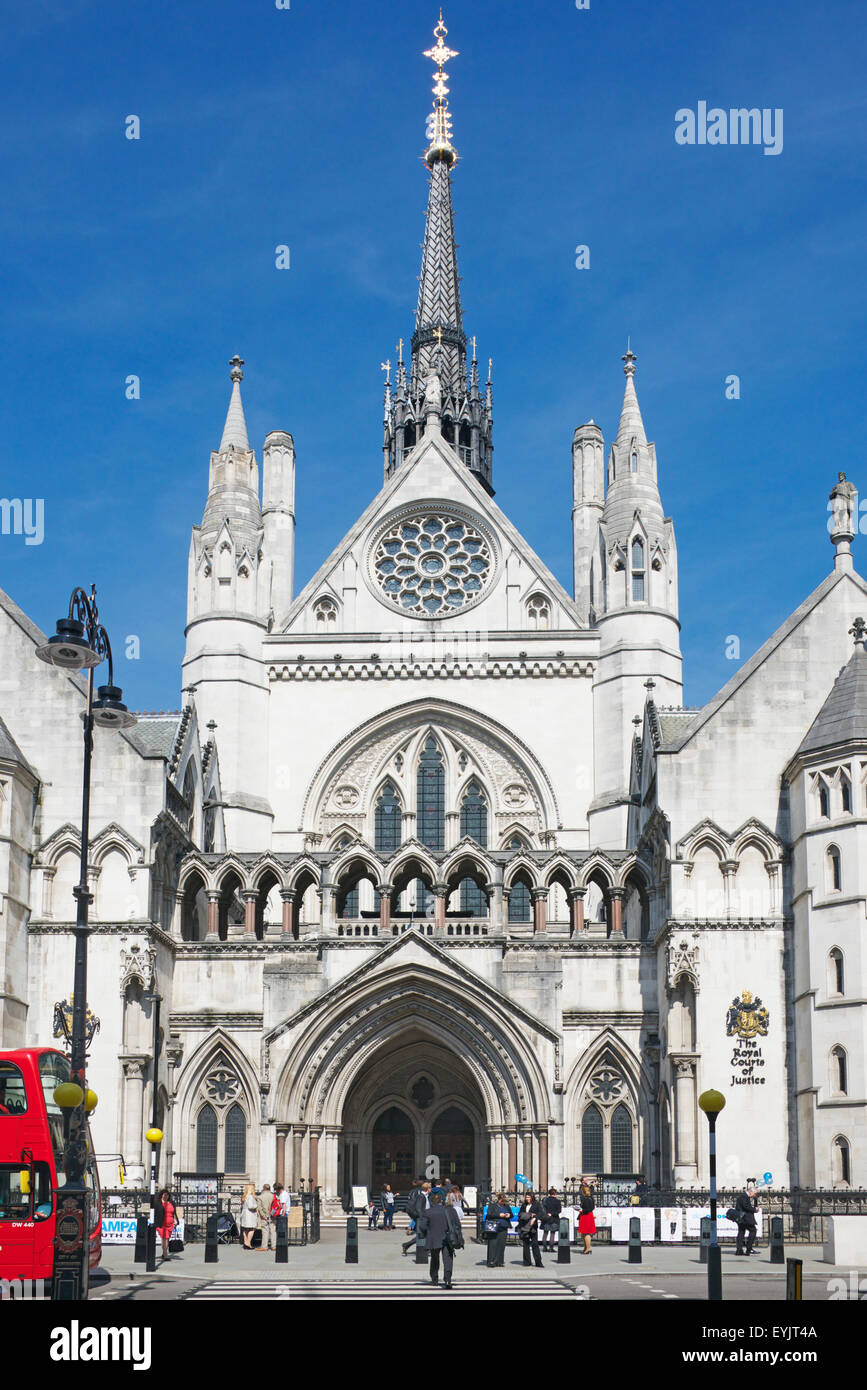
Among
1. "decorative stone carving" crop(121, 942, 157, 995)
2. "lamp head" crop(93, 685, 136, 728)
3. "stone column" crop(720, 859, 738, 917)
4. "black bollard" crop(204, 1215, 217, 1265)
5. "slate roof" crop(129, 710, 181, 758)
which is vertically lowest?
"black bollard" crop(204, 1215, 217, 1265)

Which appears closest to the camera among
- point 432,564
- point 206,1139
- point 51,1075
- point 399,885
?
point 51,1075

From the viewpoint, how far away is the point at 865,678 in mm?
39406

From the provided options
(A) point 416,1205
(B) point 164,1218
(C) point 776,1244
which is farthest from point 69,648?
(C) point 776,1244

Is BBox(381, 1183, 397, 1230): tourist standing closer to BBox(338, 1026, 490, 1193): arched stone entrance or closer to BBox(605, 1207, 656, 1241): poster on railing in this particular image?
BBox(338, 1026, 490, 1193): arched stone entrance

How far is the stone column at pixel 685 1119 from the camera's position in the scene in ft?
126

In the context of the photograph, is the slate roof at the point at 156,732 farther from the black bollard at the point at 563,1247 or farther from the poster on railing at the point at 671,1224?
the black bollard at the point at 563,1247

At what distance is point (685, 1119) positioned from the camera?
38.6m

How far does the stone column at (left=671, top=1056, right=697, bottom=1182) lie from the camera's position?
126 ft

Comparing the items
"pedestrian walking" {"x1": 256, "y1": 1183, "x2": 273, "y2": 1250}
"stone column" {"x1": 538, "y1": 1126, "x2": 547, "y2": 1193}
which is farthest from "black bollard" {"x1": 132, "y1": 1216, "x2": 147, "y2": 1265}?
"stone column" {"x1": 538, "y1": 1126, "x2": 547, "y2": 1193}

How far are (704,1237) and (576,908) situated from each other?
12.2m

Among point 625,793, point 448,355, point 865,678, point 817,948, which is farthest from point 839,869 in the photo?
point 448,355

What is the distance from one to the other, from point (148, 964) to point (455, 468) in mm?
21243

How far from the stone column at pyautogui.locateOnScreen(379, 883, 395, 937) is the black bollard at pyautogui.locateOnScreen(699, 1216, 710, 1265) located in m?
12.4

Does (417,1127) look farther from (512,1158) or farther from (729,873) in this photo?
(729,873)
